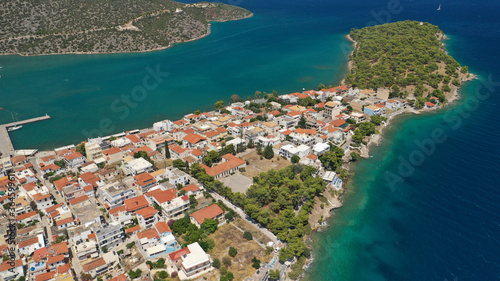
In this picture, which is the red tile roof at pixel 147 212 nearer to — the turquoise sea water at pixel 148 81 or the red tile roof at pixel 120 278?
the red tile roof at pixel 120 278

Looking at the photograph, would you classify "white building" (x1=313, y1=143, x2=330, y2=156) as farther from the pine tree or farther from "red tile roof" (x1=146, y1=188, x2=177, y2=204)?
"red tile roof" (x1=146, y1=188, x2=177, y2=204)

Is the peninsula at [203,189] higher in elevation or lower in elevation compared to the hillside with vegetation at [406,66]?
lower

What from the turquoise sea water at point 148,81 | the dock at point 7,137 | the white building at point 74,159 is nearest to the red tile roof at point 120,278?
the white building at point 74,159

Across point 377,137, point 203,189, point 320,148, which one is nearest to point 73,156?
point 203,189

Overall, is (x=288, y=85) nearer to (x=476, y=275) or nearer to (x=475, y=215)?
(x=475, y=215)

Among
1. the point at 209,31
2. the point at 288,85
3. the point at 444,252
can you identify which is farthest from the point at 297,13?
the point at 444,252

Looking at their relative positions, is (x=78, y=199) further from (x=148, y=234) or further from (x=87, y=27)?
(x=87, y=27)
